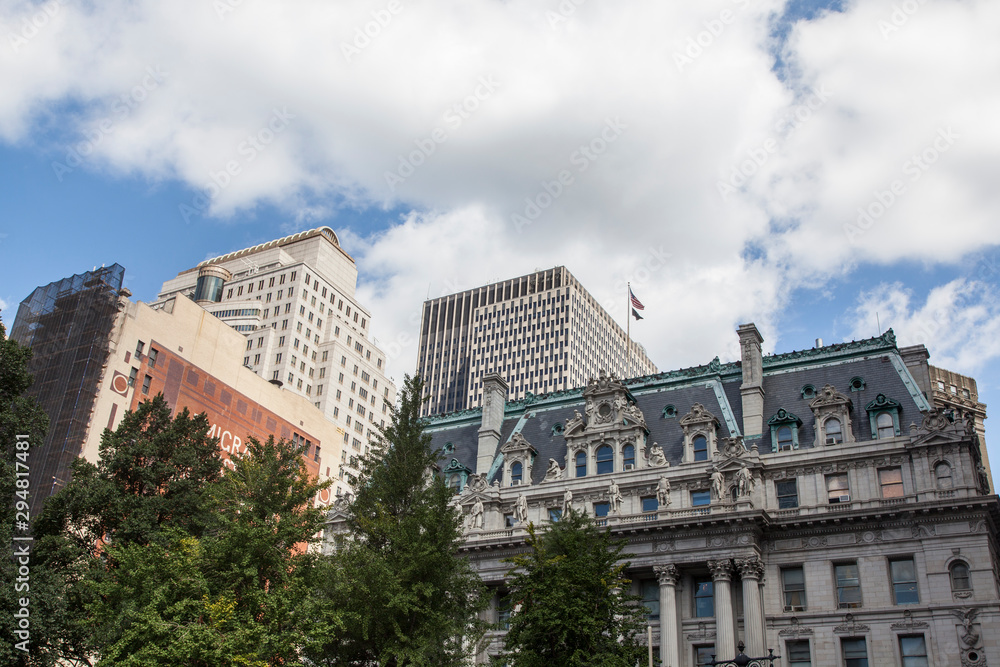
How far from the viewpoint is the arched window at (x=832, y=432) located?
162 ft

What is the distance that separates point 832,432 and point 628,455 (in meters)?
12.2

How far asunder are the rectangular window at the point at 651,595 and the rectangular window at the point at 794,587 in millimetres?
6877

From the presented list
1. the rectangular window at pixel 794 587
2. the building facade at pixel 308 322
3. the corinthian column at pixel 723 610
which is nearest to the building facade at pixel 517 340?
the building facade at pixel 308 322

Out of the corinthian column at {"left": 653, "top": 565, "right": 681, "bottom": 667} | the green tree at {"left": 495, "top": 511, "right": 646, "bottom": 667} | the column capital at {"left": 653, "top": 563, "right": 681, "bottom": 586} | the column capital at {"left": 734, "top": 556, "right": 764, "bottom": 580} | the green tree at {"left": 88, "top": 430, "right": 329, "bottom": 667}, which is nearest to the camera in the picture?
the green tree at {"left": 88, "top": 430, "right": 329, "bottom": 667}

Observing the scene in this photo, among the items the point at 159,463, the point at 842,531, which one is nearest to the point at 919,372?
the point at 842,531

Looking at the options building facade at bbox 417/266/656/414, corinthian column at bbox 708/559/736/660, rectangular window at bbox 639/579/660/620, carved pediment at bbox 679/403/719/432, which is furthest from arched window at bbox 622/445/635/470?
building facade at bbox 417/266/656/414

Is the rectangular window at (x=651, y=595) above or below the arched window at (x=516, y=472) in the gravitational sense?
below

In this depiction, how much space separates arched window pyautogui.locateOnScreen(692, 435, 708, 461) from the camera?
5269 cm

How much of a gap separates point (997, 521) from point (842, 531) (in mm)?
7929

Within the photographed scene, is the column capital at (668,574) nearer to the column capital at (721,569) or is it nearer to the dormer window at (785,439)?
the column capital at (721,569)

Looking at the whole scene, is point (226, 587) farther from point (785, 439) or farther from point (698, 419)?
point (785, 439)

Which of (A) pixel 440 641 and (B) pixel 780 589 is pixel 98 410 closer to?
(A) pixel 440 641

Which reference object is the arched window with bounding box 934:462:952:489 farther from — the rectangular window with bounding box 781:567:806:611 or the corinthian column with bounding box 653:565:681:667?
the corinthian column with bounding box 653:565:681:667

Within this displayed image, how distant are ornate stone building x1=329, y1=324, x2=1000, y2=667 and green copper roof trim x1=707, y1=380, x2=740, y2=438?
0.11m
